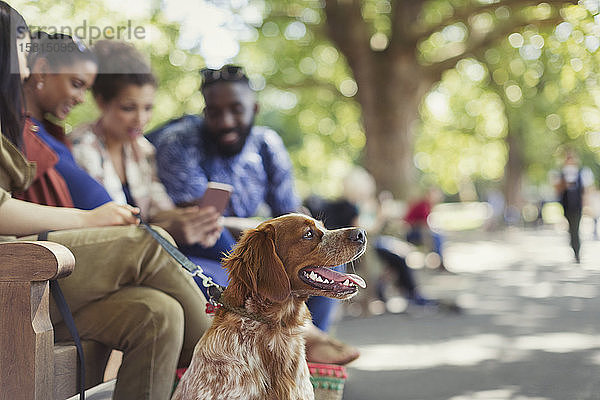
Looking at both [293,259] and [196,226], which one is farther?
[196,226]

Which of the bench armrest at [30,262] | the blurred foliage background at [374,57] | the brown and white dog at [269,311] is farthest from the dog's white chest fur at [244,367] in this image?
the blurred foliage background at [374,57]

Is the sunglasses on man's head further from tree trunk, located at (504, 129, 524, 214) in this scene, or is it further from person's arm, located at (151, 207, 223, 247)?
tree trunk, located at (504, 129, 524, 214)

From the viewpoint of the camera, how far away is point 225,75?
13.0 feet

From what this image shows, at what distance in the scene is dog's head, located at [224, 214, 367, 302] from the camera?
2.23m

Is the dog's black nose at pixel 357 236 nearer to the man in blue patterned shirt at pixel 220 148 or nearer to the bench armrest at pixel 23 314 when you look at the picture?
the bench armrest at pixel 23 314

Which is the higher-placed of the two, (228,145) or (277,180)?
(228,145)

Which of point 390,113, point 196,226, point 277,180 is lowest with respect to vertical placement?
point 196,226

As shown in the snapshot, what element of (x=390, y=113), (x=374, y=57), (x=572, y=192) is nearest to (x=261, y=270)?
(x=572, y=192)

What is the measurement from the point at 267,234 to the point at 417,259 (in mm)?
12476

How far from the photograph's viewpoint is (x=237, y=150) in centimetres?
405

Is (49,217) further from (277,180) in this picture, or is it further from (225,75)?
(277,180)

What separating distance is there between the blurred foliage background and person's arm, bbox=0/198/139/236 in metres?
3.92

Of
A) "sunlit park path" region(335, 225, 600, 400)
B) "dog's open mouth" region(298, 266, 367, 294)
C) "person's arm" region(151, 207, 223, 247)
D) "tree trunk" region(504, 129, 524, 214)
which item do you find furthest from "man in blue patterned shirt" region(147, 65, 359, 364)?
"tree trunk" region(504, 129, 524, 214)

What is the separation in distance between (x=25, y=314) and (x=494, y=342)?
4784 mm
